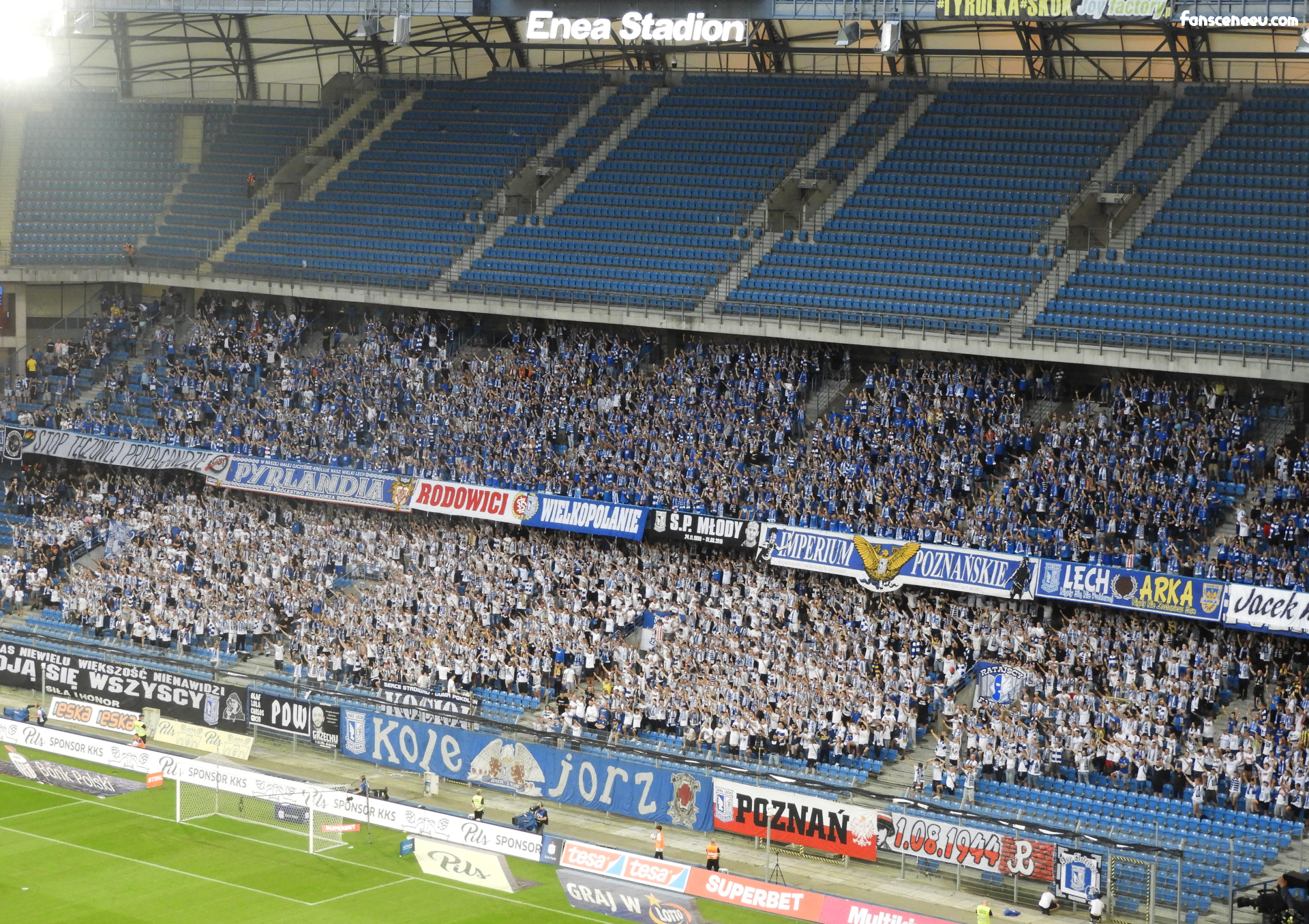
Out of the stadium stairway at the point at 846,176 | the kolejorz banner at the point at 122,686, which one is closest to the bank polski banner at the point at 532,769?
the kolejorz banner at the point at 122,686

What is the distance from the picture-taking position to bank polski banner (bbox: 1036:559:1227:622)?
34.8m

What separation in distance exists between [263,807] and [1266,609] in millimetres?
21516

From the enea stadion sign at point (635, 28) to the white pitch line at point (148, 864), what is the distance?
24513 mm

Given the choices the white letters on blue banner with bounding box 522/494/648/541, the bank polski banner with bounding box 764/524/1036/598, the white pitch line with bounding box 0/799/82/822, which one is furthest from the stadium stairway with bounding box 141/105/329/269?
the bank polski banner with bounding box 764/524/1036/598

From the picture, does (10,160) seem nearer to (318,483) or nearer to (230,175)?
(230,175)

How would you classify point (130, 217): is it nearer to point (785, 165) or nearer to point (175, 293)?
point (175, 293)

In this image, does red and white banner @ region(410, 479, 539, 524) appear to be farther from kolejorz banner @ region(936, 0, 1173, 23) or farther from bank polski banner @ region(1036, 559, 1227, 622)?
kolejorz banner @ region(936, 0, 1173, 23)

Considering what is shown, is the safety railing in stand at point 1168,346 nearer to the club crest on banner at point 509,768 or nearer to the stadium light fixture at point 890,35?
the stadium light fixture at point 890,35

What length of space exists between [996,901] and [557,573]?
15550mm

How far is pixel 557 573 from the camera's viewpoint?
142ft

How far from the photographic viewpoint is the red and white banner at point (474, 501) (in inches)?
1747

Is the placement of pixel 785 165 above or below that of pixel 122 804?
above

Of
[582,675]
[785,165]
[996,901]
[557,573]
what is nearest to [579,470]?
[557,573]

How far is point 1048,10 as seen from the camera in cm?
→ 3959
